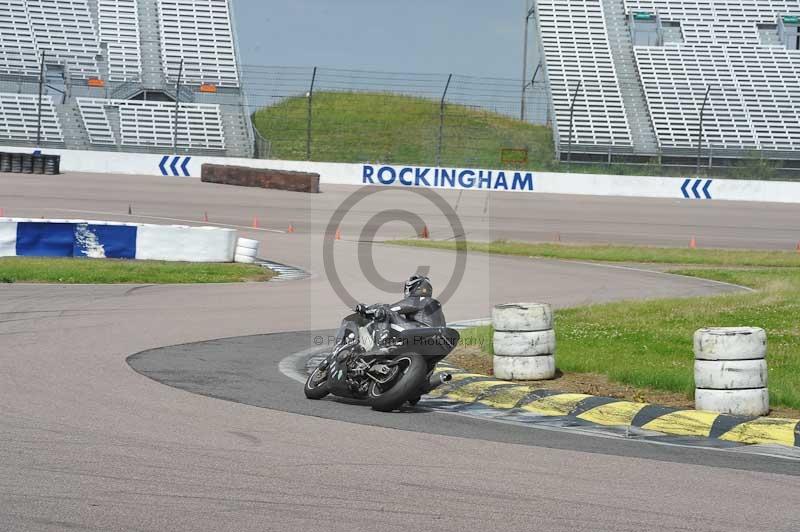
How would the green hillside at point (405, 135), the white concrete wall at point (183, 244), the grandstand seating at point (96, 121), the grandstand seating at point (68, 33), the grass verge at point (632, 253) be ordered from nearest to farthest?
the white concrete wall at point (183, 244) < the grass verge at point (632, 253) < the grandstand seating at point (96, 121) < the green hillside at point (405, 135) < the grandstand seating at point (68, 33)

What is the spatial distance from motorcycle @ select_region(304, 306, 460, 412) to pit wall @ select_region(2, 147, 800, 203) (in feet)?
119

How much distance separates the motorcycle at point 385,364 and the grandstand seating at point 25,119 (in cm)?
3970

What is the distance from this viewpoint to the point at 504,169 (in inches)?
1871

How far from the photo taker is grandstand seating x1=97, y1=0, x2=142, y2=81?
51.1m

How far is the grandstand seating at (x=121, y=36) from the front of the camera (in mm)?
51094

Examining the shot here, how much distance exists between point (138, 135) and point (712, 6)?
30071 mm

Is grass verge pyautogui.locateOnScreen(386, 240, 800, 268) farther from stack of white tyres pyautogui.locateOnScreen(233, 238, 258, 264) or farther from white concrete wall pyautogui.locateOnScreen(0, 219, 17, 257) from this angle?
white concrete wall pyautogui.locateOnScreen(0, 219, 17, 257)

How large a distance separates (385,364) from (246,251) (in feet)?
47.7

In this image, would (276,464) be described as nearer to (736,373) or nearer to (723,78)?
(736,373)

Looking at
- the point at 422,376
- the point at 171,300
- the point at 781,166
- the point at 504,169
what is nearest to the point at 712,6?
the point at 781,166

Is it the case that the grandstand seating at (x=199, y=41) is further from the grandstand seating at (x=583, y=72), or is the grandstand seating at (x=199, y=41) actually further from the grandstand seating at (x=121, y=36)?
the grandstand seating at (x=583, y=72)

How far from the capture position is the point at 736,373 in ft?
30.2

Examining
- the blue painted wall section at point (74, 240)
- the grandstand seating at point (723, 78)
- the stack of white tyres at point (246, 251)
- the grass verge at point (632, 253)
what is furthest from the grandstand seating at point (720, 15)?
the blue painted wall section at point (74, 240)

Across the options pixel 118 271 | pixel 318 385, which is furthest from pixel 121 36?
pixel 318 385
